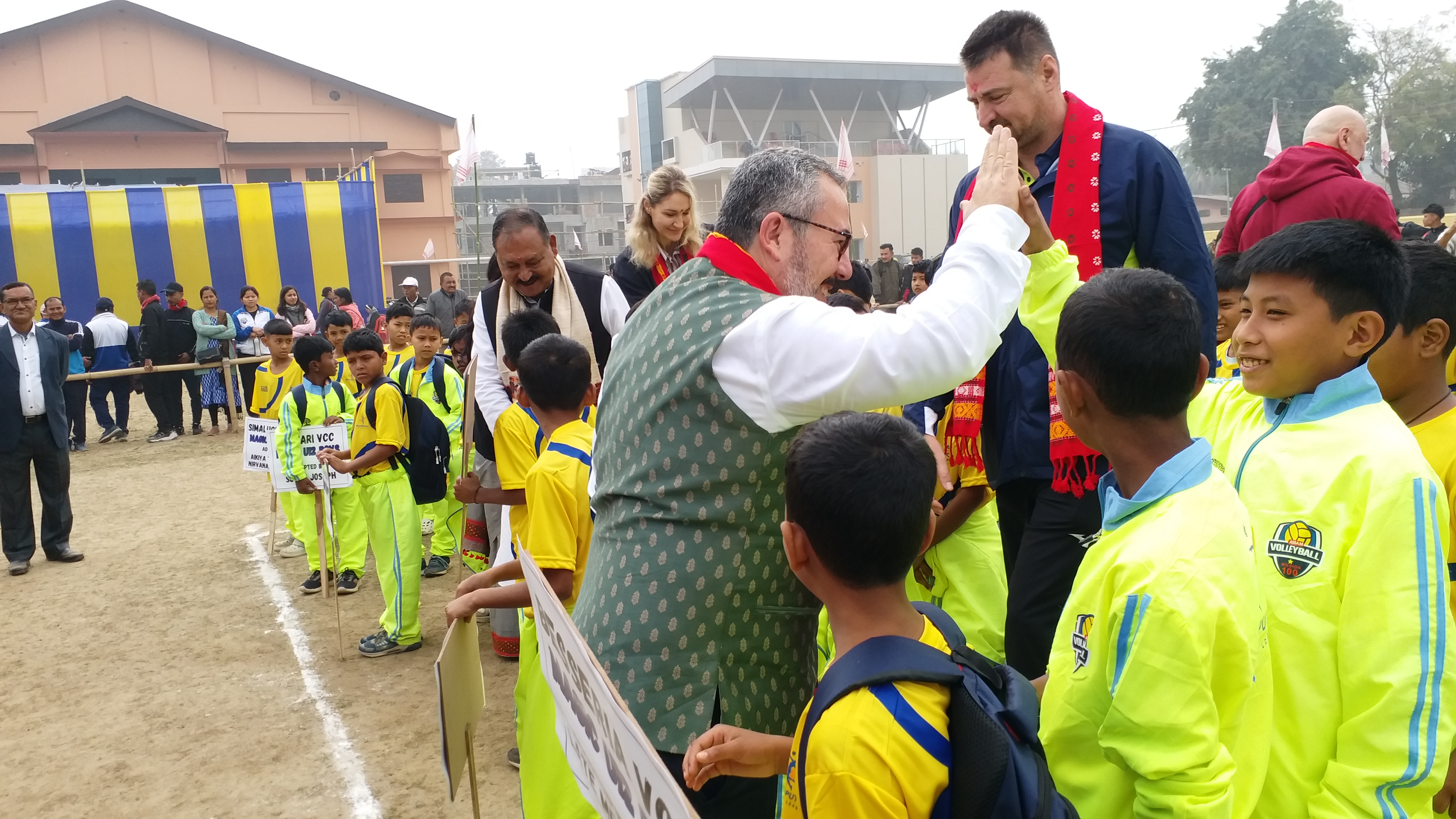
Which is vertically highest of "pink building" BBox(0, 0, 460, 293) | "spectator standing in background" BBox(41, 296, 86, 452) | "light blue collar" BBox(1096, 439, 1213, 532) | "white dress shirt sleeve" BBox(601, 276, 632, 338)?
"pink building" BBox(0, 0, 460, 293)

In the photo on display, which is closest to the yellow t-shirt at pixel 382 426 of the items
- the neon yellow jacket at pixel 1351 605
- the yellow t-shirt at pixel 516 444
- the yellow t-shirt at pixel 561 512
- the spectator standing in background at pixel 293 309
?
the yellow t-shirt at pixel 516 444

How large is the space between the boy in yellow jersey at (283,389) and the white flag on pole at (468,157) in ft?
16.4

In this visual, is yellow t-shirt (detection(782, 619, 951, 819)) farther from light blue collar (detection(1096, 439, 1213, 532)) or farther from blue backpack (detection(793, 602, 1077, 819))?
light blue collar (detection(1096, 439, 1213, 532))

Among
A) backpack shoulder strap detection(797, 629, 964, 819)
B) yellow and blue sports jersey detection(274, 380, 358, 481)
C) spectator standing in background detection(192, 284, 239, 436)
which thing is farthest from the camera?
spectator standing in background detection(192, 284, 239, 436)

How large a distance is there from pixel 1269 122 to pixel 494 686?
43099 mm

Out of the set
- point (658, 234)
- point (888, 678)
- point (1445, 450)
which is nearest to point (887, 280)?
point (658, 234)

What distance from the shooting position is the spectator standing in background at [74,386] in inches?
540

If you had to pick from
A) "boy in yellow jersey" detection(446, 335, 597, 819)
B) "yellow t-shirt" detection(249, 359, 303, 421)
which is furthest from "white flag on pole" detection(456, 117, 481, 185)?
"boy in yellow jersey" detection(446, 335, 597, 819)

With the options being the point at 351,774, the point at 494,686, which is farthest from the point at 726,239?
the point at 494,686

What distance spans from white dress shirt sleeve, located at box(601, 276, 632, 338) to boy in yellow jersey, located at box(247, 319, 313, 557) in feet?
13.2

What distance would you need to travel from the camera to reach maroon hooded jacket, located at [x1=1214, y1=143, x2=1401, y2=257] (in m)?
3.51

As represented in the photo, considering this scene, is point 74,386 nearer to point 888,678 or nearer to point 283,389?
point 283,389

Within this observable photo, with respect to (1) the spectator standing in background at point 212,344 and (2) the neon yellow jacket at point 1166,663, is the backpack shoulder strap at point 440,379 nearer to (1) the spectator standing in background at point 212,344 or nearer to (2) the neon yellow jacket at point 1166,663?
(2) the neon yellow jacket at point 1166,663

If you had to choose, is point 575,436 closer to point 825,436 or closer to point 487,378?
point 487,378
